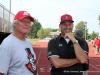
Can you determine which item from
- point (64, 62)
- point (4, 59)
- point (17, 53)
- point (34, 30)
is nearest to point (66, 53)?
point (64, 62)

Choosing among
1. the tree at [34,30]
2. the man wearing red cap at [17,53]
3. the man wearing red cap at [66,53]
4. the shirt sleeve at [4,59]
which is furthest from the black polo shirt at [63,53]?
the tree at [34,30]

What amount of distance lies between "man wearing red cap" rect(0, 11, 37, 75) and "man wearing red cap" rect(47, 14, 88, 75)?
1.53 ft

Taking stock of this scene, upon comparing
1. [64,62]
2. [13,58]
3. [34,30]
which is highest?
[34,30]

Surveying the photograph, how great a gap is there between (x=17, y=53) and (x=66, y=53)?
92 cm

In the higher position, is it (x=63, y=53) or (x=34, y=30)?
(x=34, y=30)

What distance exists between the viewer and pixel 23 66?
1.78 metres

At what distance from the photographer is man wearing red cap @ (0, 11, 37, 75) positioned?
5.31 feet

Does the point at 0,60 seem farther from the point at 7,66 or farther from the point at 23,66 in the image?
the point at 23,66

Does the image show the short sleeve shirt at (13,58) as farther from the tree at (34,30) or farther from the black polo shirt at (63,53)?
the tree at (34,30)

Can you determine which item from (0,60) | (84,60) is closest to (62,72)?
(84,60)

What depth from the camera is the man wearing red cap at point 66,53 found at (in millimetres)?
2066

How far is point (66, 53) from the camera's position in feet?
7.14

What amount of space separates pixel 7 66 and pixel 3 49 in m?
0.25

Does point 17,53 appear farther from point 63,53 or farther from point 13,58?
point 63,53
